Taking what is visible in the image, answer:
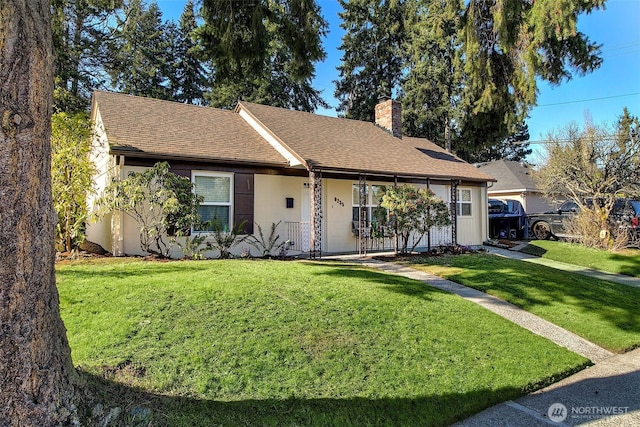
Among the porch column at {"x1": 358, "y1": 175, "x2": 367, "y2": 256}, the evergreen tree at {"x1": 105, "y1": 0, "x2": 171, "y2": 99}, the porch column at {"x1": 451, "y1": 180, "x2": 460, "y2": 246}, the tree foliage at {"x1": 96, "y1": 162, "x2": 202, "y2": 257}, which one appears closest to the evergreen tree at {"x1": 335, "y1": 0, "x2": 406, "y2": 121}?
the evergreen tree at {"x1": 105, "y1": 0, "x2": 171, "y2": 99}

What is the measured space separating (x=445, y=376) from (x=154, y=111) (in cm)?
1173

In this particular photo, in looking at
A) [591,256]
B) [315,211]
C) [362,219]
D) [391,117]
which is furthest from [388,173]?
[591,256]

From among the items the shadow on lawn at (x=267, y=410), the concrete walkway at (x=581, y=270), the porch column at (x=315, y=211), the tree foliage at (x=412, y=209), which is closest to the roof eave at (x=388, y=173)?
the porch column at (x=315, y=211)

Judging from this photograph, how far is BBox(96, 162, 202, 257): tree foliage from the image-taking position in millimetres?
8766

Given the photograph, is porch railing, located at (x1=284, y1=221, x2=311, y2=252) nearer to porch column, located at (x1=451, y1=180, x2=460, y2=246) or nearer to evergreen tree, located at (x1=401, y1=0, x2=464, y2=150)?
porch column, located at (x1=451, y1=180, x2=460, y2=246)

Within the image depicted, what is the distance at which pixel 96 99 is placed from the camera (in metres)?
12.1

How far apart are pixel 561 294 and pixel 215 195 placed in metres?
8.39

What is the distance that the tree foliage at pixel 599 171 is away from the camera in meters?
14.5

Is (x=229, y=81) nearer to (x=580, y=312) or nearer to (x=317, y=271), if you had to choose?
(x=317, y=271)

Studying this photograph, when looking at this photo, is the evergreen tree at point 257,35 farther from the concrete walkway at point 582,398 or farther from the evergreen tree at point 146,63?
the evergreen tree at point 146,63

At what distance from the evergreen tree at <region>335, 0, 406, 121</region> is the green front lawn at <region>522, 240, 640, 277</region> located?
19.8 meters

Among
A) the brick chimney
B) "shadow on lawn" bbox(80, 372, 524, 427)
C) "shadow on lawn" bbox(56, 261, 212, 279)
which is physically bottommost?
"shadow on lawn" bbox(80, 372, 524, 427)

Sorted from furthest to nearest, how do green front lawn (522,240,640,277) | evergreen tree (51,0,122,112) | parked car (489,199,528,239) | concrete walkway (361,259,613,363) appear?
evergreen tree (51,0,122,112) < parked car (489,199,528,239) < green front lawn (522,240,640,277) < concrete walkway (361,259,613,363)

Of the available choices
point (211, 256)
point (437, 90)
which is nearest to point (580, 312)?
point (211, 256)
